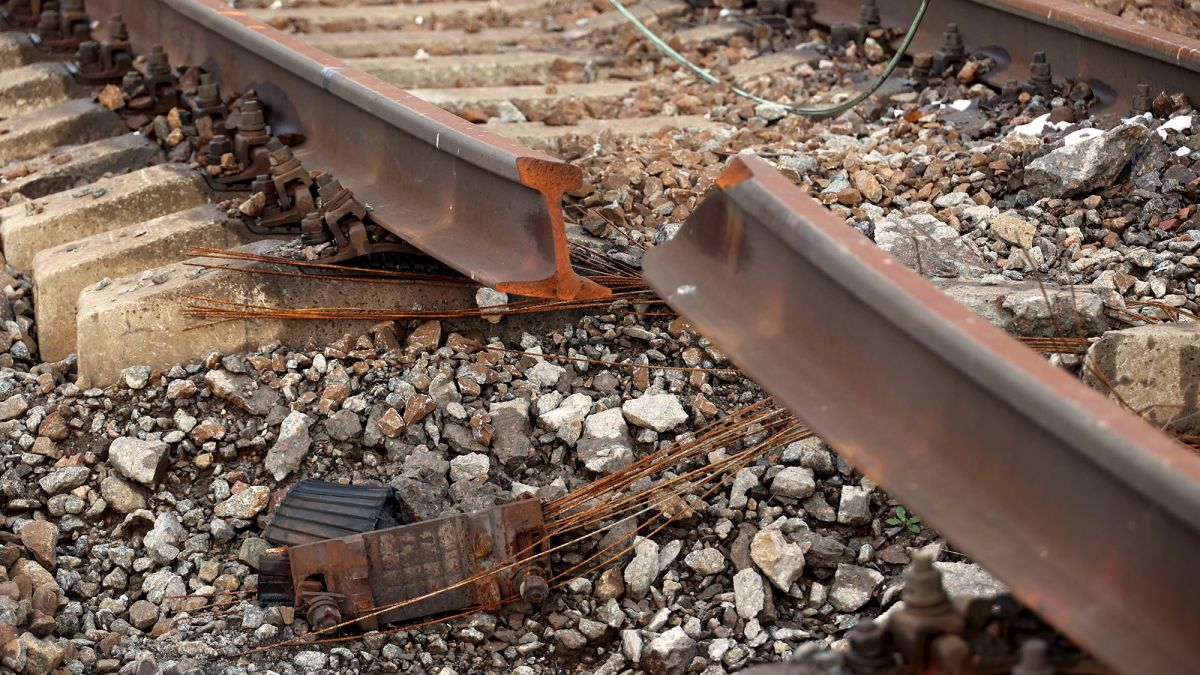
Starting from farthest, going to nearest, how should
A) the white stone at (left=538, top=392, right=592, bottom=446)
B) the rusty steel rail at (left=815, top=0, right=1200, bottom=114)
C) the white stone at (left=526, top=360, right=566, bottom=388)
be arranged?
the rusty steel rail at (left=815, top=0, right=1200, bottom=114), the white stone at (left=526, top=360, right=566, bottom=388), the white stone at (left=538, top=392, right=592, bottom=446)

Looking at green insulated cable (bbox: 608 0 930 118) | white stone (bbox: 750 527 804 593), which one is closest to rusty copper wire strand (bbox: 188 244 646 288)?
white stone (bbox: 750 527 804 593)

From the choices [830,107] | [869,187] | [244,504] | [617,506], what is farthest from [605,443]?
[830,107]

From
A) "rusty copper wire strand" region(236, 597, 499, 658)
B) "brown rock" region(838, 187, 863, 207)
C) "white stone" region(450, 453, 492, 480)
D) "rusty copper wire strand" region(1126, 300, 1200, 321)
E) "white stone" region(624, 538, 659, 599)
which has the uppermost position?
"rusty copper wire strand" region(1126, 300, 1200, 321)

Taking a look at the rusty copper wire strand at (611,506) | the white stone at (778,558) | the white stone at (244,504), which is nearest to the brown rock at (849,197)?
the rusty copper wire strand at (611,506)

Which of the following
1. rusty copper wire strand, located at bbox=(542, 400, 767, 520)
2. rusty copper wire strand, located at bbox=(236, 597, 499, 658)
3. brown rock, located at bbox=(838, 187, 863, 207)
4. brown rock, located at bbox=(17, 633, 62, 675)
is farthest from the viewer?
brown rock, located at bbox=(838, 187, 863, 207)

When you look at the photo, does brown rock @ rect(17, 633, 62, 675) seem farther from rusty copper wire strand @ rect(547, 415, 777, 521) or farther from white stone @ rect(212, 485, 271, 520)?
rusty copper wire strand @ rect(547, 415, 777, 521)

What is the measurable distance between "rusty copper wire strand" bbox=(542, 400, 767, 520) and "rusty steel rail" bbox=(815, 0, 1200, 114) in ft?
9.03

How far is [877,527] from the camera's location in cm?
403

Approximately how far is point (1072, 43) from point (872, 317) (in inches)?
149

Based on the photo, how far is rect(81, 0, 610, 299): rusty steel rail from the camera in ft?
15.0

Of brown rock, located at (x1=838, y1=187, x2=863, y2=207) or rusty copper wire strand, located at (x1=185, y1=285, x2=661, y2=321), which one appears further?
brown rock, located at (x1=838, y1=187, x2=863, y2=207)

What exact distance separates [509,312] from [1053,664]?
101 inches

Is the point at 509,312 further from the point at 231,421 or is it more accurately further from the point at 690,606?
the point at 690,606

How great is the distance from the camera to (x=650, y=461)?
4312mm
